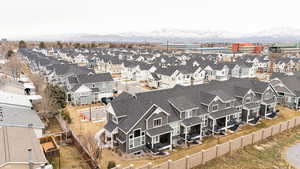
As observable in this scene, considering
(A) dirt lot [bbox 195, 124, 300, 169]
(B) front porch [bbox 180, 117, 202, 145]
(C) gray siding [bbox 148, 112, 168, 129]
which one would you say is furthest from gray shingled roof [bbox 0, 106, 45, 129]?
(A) dirt lot [bbox 195, 124, 300, 169]

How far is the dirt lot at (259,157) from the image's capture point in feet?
69.0

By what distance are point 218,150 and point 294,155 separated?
8.96m

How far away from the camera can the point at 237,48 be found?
143250mm

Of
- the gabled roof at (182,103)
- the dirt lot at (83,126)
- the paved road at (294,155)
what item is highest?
the gabled roof at (182,103)

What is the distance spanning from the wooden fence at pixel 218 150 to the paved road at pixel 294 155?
267cm

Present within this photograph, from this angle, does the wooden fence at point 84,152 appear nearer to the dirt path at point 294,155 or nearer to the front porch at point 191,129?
the front porch at point 191,129

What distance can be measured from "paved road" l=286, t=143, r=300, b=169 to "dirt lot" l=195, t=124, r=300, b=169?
49 centimetres

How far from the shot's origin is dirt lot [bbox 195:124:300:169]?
21.0m

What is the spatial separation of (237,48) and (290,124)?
12358 cm

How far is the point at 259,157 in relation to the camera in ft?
74.1

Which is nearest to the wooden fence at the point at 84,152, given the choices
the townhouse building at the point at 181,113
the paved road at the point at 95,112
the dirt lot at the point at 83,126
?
the dirt lot at the point at 83,126

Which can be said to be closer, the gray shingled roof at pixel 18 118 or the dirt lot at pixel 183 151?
the dirt lot at pixel 183 151

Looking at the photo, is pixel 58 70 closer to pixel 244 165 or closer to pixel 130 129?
pixel 130 129

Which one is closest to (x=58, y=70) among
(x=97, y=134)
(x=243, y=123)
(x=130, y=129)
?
(x=97, y=134)
